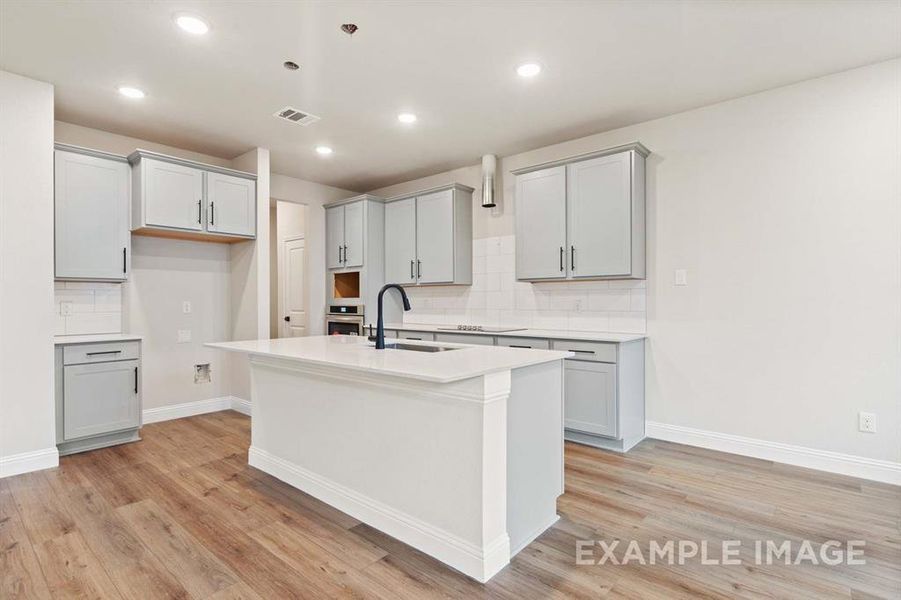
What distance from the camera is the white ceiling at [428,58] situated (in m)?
2.39

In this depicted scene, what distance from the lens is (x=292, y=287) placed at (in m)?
6.54

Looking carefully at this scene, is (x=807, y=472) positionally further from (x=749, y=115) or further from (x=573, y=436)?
(x=749, y=115)

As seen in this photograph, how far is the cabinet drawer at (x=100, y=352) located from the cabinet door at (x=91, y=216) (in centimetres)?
58

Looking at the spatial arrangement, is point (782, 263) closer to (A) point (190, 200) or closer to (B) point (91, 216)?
(A) point (190, 200)

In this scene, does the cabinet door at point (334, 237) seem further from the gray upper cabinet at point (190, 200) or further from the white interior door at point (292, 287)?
the gray upper cabinet at point (190, 200)

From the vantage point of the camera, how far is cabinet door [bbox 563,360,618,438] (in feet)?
11.3

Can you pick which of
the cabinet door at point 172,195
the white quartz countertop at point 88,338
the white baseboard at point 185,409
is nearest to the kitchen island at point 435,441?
the white quartz countertop at point 88,338

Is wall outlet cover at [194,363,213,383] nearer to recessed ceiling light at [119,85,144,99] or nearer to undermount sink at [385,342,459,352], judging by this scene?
recessed ceiling light at [119,85,144,99]

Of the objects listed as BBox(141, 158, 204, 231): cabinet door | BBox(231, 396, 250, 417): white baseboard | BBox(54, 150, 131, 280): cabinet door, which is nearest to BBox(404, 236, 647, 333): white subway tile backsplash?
BBox(231, 396, 250, 417): white baseboard

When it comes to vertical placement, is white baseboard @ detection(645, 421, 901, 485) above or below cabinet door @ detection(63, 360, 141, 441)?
below

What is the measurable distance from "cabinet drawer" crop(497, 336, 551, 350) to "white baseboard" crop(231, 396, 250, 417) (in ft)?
8.80

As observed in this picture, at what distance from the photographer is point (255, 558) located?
2059 mm

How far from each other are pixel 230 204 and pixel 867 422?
5.26 m

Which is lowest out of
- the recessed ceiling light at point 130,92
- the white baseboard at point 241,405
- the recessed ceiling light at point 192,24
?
the white baseboard at point 241,405
